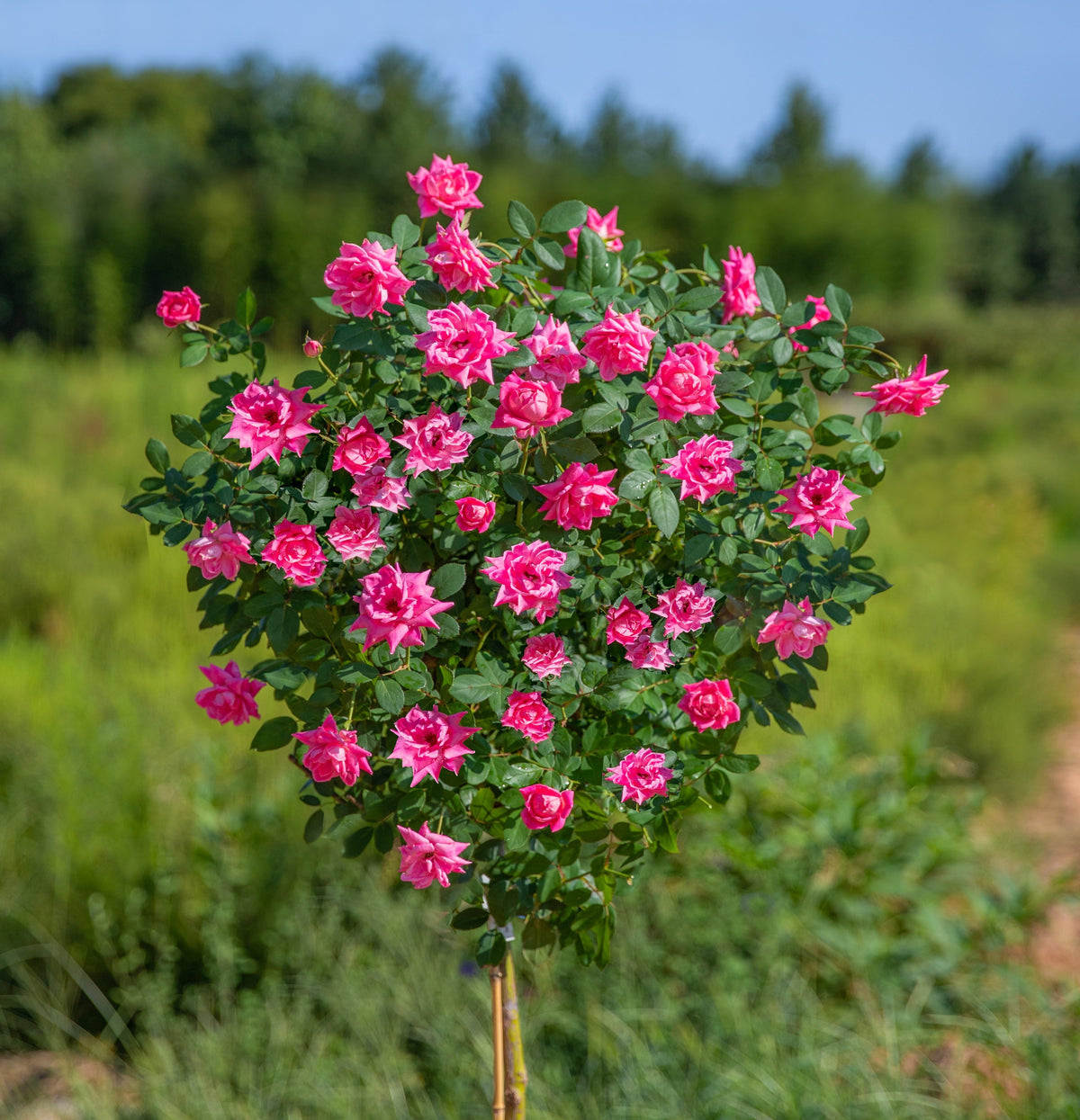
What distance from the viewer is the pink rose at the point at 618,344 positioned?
37.7 inches

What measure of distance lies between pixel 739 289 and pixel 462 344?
0.43m

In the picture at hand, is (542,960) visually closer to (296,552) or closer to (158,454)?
(296,552)

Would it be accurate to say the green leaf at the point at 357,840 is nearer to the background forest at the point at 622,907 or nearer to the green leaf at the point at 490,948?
the green leaf at the point at 490,948

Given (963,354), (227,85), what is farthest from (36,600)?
(227,85)

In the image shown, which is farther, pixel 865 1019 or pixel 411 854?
pixel 865 1019

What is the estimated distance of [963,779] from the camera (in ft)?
12.1

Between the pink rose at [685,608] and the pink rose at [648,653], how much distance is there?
23 millimetres

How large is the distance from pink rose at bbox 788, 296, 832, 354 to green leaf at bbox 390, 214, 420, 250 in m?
0.44

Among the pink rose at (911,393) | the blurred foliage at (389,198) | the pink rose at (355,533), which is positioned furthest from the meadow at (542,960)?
the blurred foliage at (389,198)

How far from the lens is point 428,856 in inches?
41.9

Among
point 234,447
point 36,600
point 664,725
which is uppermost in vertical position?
point 36,600

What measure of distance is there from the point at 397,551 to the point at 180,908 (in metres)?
2.08

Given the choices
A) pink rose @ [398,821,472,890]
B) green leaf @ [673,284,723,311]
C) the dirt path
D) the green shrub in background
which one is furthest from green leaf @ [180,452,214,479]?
the dirt path

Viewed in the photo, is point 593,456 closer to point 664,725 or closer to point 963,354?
point 664,725
